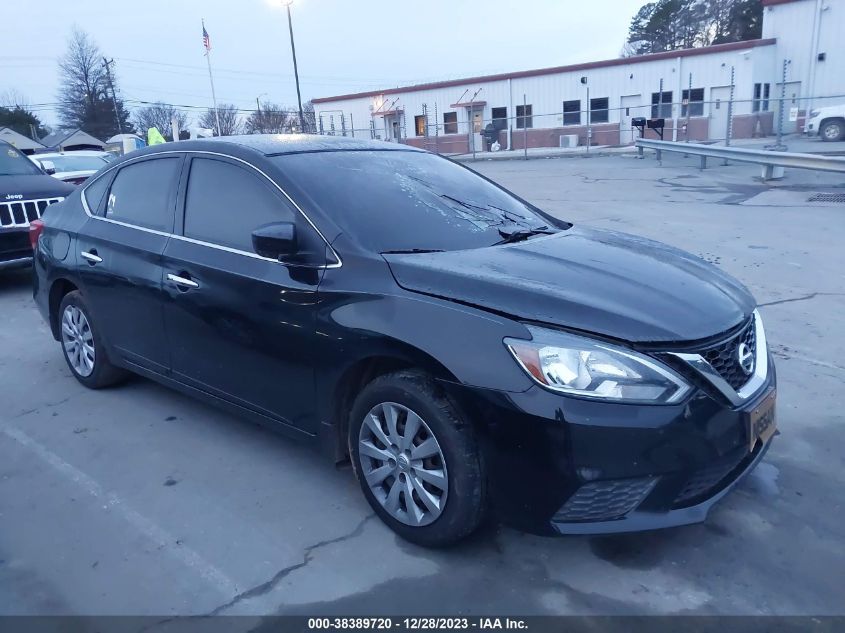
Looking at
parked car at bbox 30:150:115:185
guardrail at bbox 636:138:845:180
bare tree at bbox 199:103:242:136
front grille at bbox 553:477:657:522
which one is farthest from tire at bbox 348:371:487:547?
bare tree at bbox 199:103:242:136

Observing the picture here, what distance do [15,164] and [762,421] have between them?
8.99 meters

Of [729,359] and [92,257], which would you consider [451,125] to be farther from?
[729,359]

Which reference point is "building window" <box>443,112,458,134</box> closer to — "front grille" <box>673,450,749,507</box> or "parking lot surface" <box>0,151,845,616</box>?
"parking lot surface" <box>0,151,845,616</box>

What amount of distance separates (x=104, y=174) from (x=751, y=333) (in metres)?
4.14

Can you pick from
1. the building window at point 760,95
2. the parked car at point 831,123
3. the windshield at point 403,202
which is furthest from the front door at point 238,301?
the building window at point 760,95

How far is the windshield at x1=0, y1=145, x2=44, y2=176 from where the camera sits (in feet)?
28.3

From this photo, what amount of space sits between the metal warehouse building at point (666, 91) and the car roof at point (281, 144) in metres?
26.3

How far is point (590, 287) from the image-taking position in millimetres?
2951

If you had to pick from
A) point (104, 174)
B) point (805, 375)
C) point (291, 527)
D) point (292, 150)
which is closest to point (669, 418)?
point (291, 527)

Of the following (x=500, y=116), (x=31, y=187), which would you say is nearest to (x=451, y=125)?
(x=500, y=116)

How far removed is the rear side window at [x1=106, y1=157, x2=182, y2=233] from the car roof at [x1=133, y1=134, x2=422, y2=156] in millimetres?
129

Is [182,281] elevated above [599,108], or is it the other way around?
[599,108]

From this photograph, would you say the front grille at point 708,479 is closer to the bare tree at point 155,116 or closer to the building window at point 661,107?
the building window at point 661,107

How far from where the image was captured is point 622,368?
2.60m
